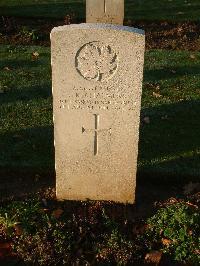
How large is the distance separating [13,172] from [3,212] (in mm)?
1088

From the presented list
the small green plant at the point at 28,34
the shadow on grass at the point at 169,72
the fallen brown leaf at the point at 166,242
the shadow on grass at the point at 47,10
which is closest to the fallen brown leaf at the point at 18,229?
the fallen brown leaf at the point at 166,242

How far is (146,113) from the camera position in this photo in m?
7.61

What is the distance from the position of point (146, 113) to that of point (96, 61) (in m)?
3.12

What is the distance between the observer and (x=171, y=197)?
558 centimetres

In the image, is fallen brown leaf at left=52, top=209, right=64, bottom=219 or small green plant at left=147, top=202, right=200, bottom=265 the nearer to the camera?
small green plant at left=147, top=202, right=200, bottom=265

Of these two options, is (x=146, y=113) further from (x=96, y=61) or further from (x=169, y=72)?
(x=96, y=61)

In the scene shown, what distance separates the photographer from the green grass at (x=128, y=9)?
504 inches

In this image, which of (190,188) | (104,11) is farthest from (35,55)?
(190,188)

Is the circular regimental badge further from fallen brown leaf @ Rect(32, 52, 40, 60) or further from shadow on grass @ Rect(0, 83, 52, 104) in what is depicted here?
fallen brown leaf @ Rect(32, 52, 40, 60)

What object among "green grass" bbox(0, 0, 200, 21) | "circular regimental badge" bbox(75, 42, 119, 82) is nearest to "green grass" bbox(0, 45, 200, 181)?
"circular regimental badge" bbox(75, 42, 119, 82)

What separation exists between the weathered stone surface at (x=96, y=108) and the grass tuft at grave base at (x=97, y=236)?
0.33 meters

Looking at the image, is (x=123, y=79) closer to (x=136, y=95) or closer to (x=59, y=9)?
(x=136, y=95)

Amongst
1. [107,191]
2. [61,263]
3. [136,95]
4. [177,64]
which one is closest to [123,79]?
[136,95]

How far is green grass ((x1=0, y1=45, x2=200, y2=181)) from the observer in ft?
20.6
